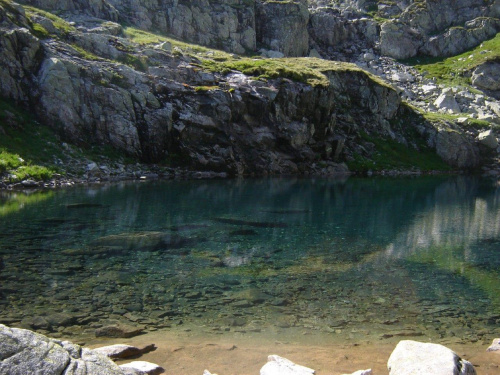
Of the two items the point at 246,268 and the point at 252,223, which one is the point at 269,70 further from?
the point at 246,268

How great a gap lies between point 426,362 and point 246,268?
10.8 m

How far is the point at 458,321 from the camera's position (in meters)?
14.5

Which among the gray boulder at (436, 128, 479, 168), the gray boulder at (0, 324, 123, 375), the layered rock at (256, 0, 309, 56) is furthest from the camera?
the layered rock at (256, 0, 309, 56)

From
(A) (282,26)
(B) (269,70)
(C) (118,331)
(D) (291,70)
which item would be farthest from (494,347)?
(A) (282,26)

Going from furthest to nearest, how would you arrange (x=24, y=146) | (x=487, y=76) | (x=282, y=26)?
(x=487, y=76)
(x=282, y=26)
(x=24, y=146)

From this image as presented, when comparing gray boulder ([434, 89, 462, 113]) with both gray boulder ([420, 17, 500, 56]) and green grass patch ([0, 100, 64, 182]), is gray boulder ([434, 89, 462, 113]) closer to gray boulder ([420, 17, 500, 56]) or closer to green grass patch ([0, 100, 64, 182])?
gray boulder ([420, 17, 500, 56])

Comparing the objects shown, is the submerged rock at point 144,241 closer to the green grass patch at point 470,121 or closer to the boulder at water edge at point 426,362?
the boulder at water edge at point 426,362

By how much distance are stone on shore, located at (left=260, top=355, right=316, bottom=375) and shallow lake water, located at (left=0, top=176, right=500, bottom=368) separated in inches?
103

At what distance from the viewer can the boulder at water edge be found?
9.38m

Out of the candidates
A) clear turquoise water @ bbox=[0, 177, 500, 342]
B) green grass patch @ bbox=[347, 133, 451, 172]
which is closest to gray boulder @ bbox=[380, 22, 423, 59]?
green grass patch @ bbox=[347, 133, 451, 172]

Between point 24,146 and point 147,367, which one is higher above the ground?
point 24,146

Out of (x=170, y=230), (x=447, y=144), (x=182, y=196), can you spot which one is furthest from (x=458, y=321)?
(x=447, y=144)

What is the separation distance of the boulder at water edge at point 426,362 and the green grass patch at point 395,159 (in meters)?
76.6

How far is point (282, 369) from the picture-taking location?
31.7 feet
